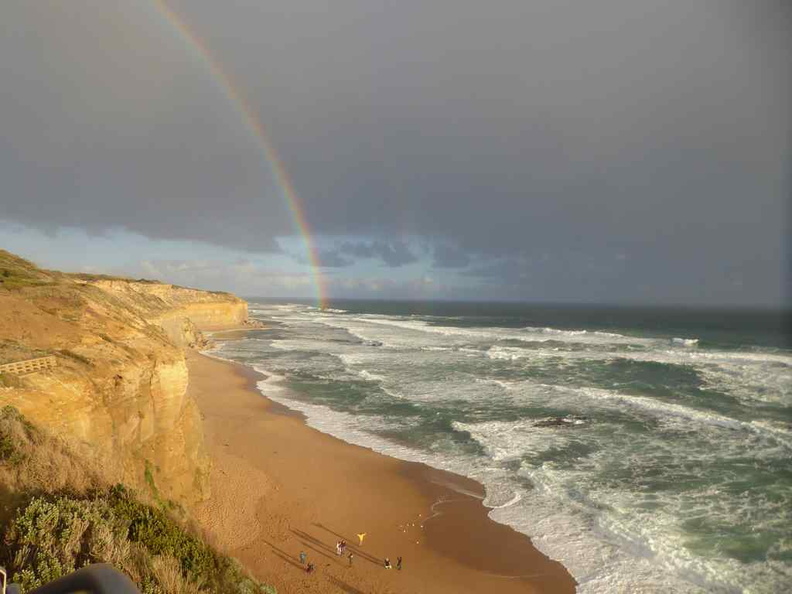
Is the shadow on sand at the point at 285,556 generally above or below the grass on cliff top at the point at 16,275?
below

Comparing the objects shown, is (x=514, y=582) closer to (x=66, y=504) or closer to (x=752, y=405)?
(x=66, y=504)

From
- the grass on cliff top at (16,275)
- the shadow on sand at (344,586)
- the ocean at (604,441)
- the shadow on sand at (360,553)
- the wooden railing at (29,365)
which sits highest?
the grass on cliff top at (16,275)

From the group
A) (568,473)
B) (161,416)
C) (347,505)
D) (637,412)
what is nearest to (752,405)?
(637,412)

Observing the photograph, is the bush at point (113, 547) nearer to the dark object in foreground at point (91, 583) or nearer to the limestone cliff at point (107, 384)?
the limestone cliff at point (107, 384)

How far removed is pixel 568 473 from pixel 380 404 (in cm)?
1316

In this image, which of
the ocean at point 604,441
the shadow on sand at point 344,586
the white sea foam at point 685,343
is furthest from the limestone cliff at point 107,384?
the white sea foam at point 685,343

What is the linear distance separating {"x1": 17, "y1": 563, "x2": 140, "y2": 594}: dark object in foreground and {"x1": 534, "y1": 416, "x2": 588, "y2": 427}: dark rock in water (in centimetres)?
2360

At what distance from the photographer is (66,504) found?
5992mm

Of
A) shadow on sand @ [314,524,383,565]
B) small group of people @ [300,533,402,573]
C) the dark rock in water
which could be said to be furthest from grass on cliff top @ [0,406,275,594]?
the dark rock in water

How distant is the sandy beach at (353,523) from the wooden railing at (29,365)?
559 centimetres

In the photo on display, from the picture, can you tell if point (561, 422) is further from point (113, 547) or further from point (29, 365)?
point (29, 365)

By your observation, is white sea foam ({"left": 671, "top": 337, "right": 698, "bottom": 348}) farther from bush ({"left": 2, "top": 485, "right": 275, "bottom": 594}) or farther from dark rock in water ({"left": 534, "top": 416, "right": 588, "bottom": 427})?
bush ({"left": 2, "top": 485, "right": 275, "bottom": 594})

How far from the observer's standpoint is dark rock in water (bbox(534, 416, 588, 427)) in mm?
23719

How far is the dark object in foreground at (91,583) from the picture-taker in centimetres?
237
